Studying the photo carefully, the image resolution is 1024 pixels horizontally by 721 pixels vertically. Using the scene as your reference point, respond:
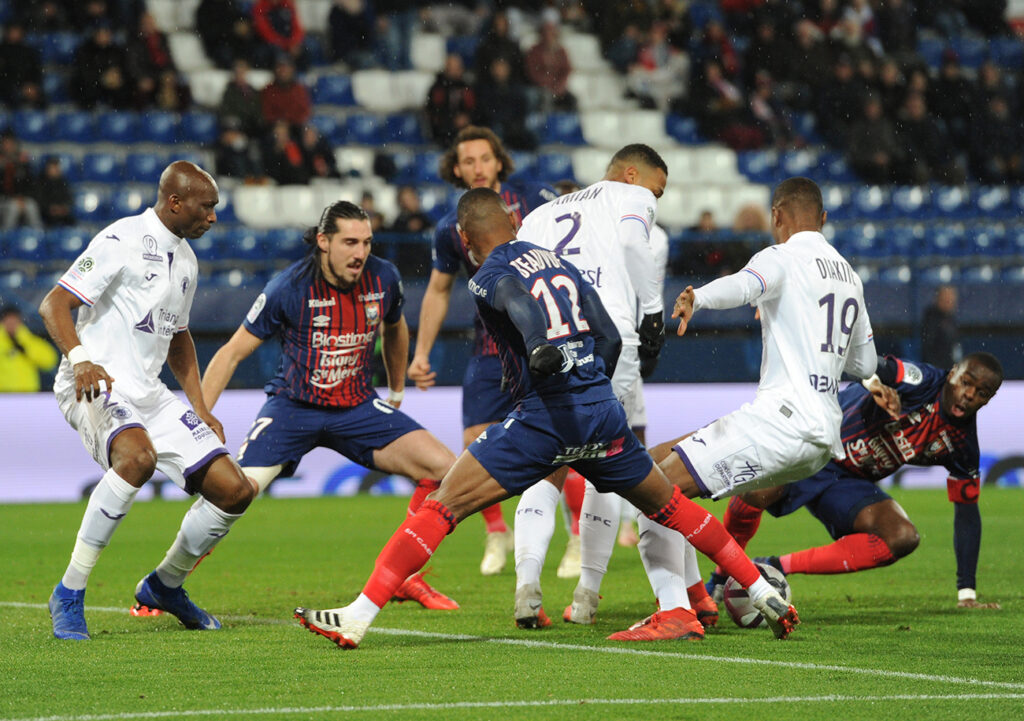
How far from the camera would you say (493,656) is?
578 cm

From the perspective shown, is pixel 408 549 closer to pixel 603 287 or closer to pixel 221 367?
pixel 603 287

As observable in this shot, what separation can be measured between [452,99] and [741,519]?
1273 centimetres

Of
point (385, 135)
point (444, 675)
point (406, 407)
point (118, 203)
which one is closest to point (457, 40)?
point (385, 135)

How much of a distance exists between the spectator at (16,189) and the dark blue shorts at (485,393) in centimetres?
951

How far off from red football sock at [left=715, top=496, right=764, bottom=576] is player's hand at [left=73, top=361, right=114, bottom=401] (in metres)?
3.18

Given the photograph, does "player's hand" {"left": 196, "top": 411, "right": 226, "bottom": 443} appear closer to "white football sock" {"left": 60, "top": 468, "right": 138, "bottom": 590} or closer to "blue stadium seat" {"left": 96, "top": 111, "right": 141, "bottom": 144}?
"white football sock" {"left": 60, "top": 468, "right": 138, "bottom": 590}

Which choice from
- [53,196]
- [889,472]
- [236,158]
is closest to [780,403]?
[889,472]

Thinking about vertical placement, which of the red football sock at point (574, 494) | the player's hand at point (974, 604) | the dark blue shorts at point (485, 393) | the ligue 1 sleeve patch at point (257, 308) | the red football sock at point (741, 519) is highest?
the ligue 1 sleeve patch at point (257, 308)

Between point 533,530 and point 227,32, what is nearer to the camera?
point 533,530

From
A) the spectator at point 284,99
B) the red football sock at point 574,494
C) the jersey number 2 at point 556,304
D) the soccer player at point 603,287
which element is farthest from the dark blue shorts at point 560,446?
the spectator at point 284,99

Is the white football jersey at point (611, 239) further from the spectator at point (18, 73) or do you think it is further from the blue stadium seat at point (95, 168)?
the spectator at point (18, 73)

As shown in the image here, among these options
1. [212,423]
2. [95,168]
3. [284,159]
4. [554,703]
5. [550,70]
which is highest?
[550,70]

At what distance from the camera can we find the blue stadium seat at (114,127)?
61.9 ft

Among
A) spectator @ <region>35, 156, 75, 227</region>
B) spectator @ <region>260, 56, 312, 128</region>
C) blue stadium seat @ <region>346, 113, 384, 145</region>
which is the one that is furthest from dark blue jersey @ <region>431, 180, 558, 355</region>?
blue stadium seat @ <region>346, 113, 384, 145</region>
